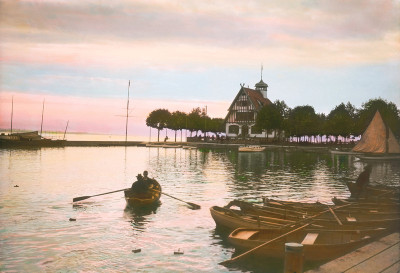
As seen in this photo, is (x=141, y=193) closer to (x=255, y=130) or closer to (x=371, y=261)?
(x=371, y=261)

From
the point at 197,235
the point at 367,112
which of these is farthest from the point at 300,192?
the point at 367,112

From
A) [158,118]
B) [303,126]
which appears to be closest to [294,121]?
[303,126]

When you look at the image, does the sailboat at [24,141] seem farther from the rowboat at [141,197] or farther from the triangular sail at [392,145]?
the triangular sail at [392,145]

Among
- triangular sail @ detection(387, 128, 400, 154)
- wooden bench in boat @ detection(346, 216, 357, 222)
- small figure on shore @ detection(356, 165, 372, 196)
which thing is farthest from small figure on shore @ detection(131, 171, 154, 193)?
triangular sail @ detection(387, 128, 400, 154)

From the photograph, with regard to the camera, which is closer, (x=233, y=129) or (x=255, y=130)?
(x=255, y=130)

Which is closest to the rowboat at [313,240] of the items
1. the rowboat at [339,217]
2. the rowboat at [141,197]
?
the rowboat at [339,217]

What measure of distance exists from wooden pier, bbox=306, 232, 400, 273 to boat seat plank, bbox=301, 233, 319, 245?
231 cm

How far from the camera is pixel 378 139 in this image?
41.7 metres

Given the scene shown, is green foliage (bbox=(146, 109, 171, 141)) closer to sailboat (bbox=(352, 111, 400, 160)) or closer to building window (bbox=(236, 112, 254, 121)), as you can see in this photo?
building window (bbox=(236, 112, 254, 121))

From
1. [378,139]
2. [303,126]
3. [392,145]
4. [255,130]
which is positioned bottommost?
[392,145]

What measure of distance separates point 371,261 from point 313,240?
3.61 meters

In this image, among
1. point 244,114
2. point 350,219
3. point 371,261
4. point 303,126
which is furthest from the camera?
point 244,114

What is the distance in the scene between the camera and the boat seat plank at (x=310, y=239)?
1369 cm

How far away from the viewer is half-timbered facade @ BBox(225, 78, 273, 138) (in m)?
119
